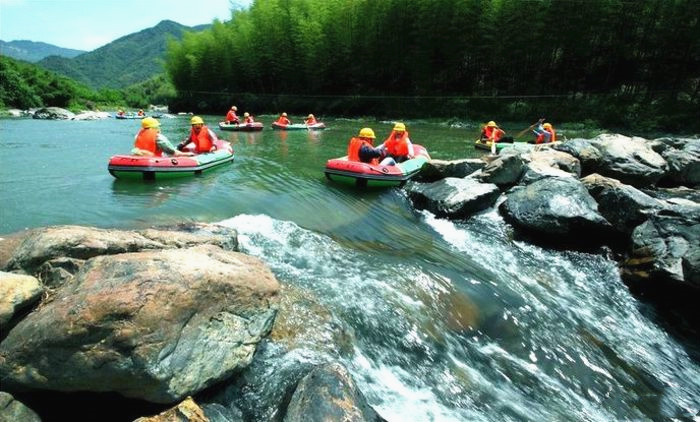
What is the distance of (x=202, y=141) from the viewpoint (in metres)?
13.2

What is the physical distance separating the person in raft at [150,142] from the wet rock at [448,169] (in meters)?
6.61

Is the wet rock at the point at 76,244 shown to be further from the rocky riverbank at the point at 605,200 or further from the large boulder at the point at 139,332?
the rocky riverbank at the point at 605,200

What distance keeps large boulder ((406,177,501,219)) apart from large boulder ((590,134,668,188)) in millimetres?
3199

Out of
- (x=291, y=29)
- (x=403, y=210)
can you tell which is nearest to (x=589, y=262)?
(x=403, y=210)

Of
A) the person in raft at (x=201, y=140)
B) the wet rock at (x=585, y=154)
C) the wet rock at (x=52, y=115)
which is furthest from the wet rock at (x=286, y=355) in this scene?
the wet rock at (x=52, y=115)

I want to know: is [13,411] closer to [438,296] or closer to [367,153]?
[438,296]

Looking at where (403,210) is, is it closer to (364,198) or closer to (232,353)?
(364,198)

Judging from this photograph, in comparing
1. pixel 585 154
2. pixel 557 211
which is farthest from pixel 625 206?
pixel 585 154

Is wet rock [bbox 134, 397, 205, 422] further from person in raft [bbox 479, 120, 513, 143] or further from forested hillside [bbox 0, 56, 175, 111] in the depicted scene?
forested hillside [bbox 0, 56, 175, 111]

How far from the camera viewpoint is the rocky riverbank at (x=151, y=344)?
2947 millimetres

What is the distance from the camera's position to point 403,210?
9.61 metres

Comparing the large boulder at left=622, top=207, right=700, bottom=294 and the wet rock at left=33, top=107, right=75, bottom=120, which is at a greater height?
the large boulder at left=622, top=207, right=700, bottom=294

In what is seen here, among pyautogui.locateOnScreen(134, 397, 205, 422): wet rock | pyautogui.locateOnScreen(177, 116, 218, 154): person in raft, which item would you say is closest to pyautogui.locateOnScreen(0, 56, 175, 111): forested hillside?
pyautogui.locateOnScreen(177, 116, 218, 154): person in raft

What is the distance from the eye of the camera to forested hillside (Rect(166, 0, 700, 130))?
88.7 ft
